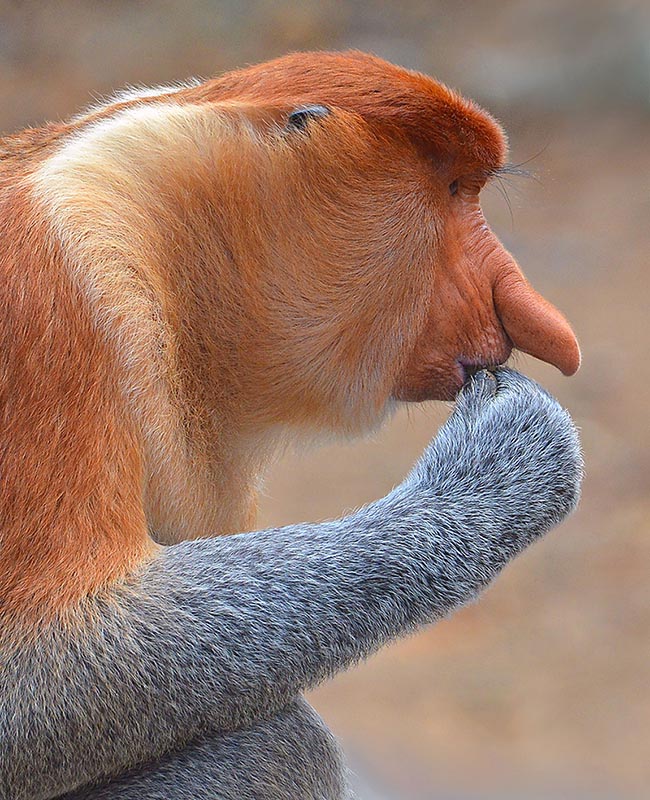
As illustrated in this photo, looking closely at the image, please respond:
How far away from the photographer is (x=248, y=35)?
5.70m

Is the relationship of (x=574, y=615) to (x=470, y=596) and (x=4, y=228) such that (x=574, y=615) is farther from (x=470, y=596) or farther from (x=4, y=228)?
(x=4, y=228)

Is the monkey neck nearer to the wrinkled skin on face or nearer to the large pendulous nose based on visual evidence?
the wrinkled skin on face

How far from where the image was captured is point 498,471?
162 cm

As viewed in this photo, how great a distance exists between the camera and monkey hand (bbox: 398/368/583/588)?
155 cm

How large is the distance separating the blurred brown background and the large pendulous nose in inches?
13.7

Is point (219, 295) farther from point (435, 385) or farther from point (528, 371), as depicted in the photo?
point (528, 371)

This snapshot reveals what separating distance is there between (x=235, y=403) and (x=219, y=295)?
0.61 ft

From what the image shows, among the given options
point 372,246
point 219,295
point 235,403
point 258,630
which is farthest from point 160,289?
point 258,630

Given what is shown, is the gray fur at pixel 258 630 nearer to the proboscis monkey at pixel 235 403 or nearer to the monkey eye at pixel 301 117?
the proboscis monkey at pixel 235 403

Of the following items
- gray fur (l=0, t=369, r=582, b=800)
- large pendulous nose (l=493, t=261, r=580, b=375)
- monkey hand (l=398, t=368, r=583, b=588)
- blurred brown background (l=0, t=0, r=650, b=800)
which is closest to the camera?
gray fur (l=0, t=369, r=582, b=800)

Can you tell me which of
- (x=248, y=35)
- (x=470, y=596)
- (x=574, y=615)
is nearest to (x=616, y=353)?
(x=574, y=615)

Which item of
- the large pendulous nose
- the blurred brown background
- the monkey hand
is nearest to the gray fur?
the monkey hand

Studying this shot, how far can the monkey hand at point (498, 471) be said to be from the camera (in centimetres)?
155

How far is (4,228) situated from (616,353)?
4.04m
